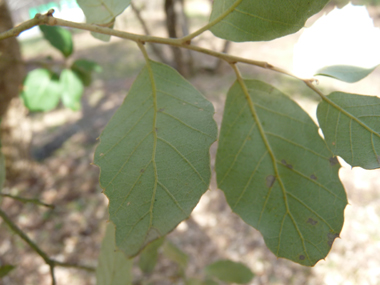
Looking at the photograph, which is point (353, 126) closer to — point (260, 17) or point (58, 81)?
point (260, 17)

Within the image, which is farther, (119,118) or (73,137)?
(73,137)

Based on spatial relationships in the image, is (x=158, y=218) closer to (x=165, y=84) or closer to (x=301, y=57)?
(x=165, y=84)

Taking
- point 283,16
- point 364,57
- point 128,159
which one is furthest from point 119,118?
point 364,57

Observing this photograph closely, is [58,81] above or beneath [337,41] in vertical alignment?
beneath

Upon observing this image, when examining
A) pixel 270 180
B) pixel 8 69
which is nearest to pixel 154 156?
pixel 270 180

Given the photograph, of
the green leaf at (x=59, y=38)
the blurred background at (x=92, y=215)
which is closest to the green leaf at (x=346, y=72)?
the green leaf at (x=59, y=38)

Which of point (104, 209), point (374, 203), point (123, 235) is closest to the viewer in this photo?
point (123, 235)

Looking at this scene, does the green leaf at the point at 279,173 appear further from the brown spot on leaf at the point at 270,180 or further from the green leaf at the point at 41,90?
the green leaf at the point at 41,90
